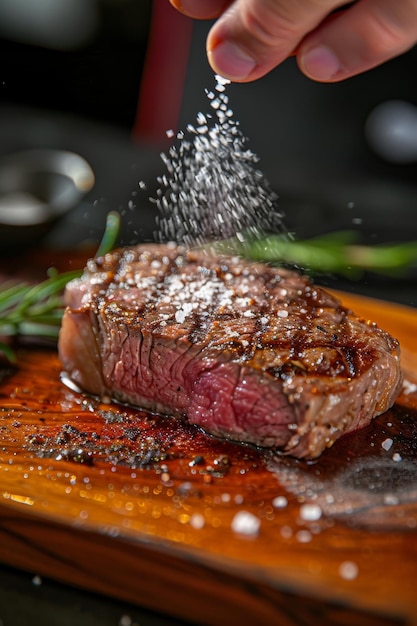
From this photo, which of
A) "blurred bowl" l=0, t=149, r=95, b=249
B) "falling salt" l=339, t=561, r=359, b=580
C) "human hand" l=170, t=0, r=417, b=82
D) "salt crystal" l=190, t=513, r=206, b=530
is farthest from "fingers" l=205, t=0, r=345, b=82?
"blurred bowl" l=0, t=149, r=95, b=249

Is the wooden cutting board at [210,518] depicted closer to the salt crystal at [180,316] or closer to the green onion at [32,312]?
the salt crystal at [180,316]

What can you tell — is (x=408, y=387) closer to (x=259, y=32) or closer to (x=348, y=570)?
(x=348, y=570)

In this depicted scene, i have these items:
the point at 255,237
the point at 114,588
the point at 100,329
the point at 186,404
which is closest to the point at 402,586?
the point at 114,588

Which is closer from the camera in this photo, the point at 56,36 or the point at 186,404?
the point at 186,404

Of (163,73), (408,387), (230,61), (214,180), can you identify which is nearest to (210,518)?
(408,387)

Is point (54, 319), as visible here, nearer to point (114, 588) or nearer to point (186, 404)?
point (186, 404)

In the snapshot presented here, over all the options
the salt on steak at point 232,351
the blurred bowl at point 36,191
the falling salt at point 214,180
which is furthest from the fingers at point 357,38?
the blurred bowl at point 36,191

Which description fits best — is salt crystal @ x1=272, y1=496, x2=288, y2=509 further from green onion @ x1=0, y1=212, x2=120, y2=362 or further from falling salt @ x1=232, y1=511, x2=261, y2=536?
green onion @ x1=0, y1=212, x2=120, y2=362
